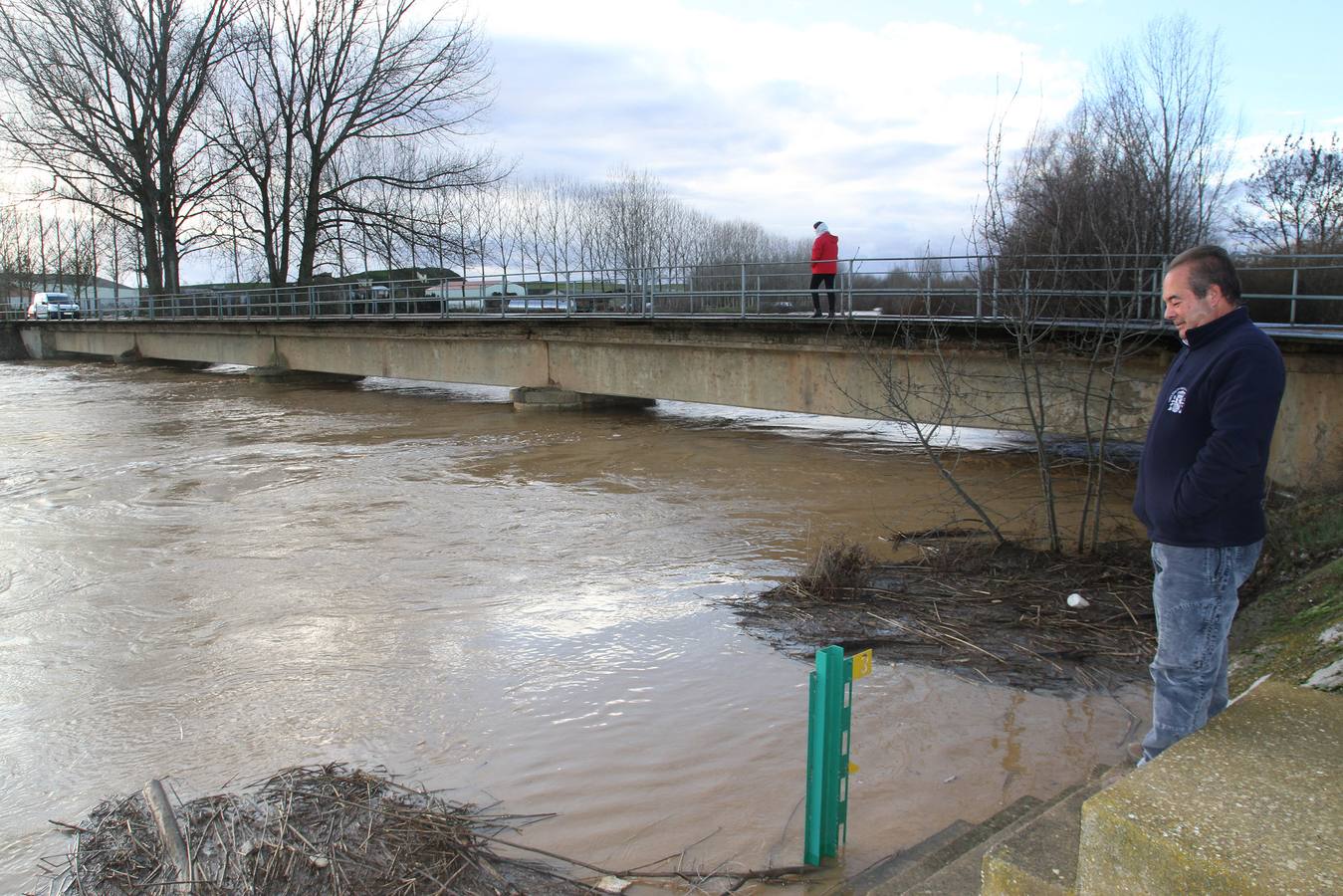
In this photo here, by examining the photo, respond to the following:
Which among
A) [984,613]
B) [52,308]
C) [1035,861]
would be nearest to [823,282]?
[984,613]

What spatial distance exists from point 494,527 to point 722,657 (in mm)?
5369

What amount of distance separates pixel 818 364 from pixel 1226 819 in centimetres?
Answer: 1471

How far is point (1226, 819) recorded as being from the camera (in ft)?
7.45

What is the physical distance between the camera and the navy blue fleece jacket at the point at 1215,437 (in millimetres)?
3057

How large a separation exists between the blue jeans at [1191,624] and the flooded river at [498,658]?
1.36 meters

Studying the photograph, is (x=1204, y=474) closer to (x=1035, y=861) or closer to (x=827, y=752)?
(x=1035, y=861)

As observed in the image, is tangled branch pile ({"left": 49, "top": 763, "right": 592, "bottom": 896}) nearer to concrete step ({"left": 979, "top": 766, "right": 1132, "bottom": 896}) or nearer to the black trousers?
concrete step ({"left": 979, "top": 766, "right": 1132, "bottom": 896})

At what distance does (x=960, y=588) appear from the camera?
773 cm

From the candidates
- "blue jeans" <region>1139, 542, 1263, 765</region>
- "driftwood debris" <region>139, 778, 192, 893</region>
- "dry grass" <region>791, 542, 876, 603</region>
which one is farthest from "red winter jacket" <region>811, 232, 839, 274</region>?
"driftwood debris" <region>139, 778, 192, 893</region>

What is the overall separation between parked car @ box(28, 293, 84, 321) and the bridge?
26.0 m

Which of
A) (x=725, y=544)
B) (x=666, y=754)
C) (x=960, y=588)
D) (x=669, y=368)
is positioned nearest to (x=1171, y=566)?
(x=666, y=754)

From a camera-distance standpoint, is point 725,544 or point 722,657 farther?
point 725,544

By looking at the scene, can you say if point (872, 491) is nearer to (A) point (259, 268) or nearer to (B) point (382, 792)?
(B) point (382, 792)

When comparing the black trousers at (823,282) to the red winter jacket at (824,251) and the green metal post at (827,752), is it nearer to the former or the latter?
the red winter jacket at (824,251)
